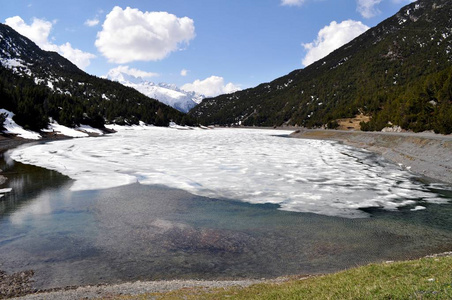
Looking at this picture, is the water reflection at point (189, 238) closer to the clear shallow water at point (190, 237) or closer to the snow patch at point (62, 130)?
the clear shallow water at point (190, 237)

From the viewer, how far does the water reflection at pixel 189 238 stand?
31.7 ft

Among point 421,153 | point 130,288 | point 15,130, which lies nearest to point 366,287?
point 130,288

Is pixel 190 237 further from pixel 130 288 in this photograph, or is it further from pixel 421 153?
pixel 421 153

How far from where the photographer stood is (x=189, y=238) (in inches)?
480

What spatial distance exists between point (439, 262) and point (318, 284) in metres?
3.17

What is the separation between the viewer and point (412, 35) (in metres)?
184

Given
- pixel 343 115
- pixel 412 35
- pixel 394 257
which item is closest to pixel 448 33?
pixel 412 35

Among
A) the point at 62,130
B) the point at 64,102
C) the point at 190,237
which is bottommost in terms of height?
the point at 190,237

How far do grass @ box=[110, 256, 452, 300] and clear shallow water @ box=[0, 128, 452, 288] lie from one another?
1710 mm

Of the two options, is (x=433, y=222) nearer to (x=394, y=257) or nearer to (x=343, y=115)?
(x=394, y=257)

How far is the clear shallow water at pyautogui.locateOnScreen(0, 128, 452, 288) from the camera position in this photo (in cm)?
966

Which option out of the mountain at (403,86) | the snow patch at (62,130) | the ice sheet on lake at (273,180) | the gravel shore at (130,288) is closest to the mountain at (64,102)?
the snow patch at (62,130)

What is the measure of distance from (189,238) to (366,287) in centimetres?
744

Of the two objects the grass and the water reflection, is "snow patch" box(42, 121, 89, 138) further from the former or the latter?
the grass
